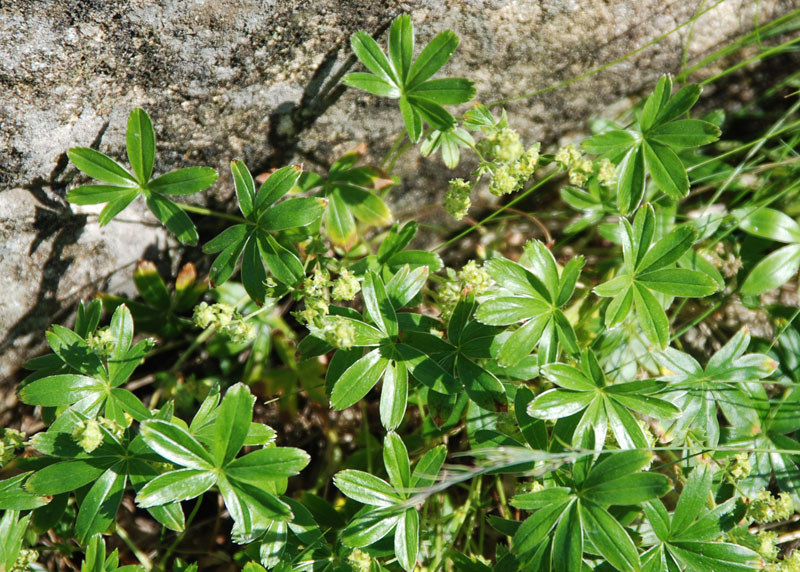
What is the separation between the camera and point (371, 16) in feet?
6.58

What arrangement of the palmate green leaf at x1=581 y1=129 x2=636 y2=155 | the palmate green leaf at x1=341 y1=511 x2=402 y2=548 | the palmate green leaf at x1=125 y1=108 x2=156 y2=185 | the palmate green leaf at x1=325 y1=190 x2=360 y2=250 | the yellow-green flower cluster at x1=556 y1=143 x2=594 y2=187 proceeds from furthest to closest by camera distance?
the palmate green leaf at x1=325 y1=190 x2=360 y2=250, the palmate green leaf at x1=581 y1=129 x2=636 y2=155, the yellow-green flower cluster at x1=556 y1=143 x2=594 y2=187, the palmate green leaf at x1=125 y1=108 x2=156 y2=185, the palmate green leaf at x1=341 y1=511 x2=402 y2=548

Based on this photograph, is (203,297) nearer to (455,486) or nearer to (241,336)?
(241,336)

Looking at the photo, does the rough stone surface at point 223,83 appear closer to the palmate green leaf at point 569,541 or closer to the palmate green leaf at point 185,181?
the palmate green leaf at point 185,181

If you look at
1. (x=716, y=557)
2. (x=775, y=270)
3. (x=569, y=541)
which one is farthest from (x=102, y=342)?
(x=775, y=270)

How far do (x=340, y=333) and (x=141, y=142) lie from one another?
89 cm

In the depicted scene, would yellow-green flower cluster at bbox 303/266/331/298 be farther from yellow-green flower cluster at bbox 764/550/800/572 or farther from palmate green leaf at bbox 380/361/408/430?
yellow-green flower cluster at bbox 764/550/800/572

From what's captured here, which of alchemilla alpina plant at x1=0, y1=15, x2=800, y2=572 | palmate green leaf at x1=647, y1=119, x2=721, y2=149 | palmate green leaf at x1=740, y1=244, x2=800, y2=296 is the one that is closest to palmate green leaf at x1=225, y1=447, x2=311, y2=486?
alchemilla alpina plant at x1=0, y1=15, x2=800, y2=572

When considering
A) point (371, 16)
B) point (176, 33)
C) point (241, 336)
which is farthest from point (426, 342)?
point (176, 33)

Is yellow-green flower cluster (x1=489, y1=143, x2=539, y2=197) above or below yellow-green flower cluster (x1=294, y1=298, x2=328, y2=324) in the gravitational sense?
above

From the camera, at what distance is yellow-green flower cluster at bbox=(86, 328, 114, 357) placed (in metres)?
1.84

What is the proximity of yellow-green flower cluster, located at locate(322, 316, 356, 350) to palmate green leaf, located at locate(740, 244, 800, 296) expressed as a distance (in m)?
1.60

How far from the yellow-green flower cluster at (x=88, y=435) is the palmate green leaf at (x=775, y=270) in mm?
2303

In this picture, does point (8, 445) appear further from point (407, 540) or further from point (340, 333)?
point (407, 540)

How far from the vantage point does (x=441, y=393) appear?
73.9 inches
